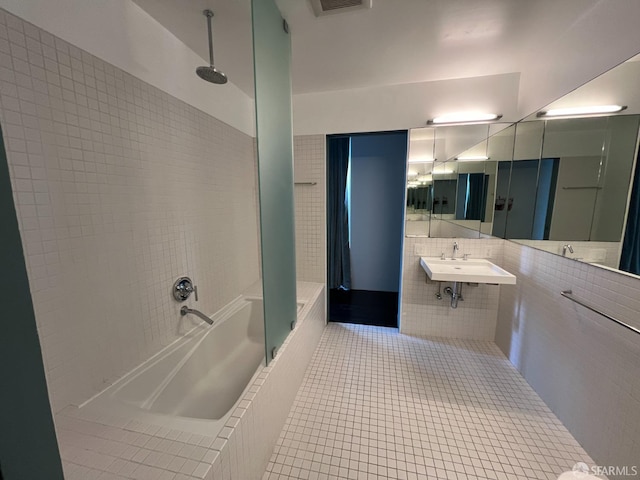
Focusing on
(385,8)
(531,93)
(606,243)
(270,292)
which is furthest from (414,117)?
(270,292)

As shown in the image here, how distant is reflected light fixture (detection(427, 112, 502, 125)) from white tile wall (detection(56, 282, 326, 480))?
2.42 meters

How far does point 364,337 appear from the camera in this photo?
258 cm

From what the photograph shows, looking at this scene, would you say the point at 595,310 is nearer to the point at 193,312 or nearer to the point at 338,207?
the point at 193,312

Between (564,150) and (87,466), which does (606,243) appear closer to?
(564,150)

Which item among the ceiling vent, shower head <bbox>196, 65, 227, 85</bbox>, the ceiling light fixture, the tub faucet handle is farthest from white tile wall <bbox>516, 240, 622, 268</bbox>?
the tub faucet handle

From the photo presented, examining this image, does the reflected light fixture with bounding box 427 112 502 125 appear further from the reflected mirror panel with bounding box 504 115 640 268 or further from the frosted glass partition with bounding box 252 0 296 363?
the frosted glass partition with bounding box 252 0 296 363

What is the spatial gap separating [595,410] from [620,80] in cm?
174

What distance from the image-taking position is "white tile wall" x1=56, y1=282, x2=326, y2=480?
0.86 m

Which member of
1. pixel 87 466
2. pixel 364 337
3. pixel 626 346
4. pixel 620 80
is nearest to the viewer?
pixel 87 466

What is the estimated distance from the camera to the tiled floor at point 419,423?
1.31 m

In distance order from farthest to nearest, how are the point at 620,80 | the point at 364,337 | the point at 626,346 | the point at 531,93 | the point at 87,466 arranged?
the point at 364,337
the point at 531,93
the point at 620,80
the point at 626,346
the point at 87,466

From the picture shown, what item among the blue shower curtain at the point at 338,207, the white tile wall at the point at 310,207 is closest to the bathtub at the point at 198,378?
the white tile wall at the point at 310,207

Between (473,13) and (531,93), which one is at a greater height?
(473,13)

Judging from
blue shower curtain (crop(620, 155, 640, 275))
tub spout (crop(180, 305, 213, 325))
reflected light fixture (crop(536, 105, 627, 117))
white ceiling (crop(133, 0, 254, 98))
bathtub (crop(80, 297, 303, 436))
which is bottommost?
bathtub (crop(80, 297, 303, 436))
